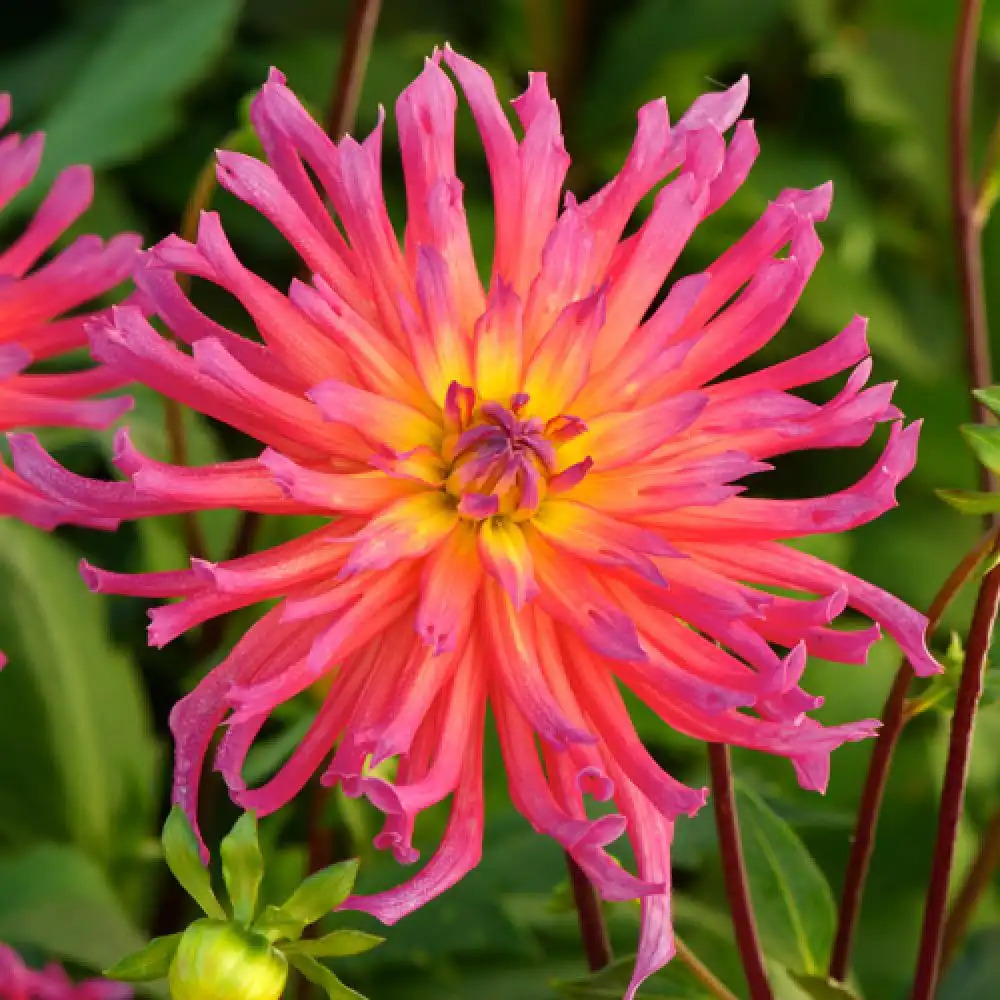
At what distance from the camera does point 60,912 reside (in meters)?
0.86

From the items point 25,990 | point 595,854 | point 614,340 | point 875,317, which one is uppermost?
point 875,317

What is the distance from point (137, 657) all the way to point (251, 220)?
1.41 feet

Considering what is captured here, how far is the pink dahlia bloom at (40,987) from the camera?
61 cm

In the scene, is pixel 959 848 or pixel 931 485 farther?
pixel 931 485

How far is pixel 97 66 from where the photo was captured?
1.26 m

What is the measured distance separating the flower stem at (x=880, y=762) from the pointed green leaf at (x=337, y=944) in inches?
8.0

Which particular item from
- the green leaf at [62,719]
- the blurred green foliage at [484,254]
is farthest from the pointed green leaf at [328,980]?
the green leaf at [62,719]

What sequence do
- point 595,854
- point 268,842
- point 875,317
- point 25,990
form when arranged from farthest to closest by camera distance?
1. point 875,317
2. point 268,842
3. point 25,990
4. point 595,854

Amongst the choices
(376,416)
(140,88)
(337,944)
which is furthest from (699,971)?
(140,88)

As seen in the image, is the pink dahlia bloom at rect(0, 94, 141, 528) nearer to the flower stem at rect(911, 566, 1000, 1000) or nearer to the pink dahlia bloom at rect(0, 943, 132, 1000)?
the pink dahlia bloom at rect(0, 943, 132, 1000)

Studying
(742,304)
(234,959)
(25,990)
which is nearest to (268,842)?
(25,990)

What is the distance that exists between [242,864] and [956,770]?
276 millimetres

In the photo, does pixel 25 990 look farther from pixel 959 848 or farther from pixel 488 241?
pixel 488 241

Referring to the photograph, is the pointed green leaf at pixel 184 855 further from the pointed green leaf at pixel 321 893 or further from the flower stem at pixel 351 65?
the flower stem at pixel 351 65
